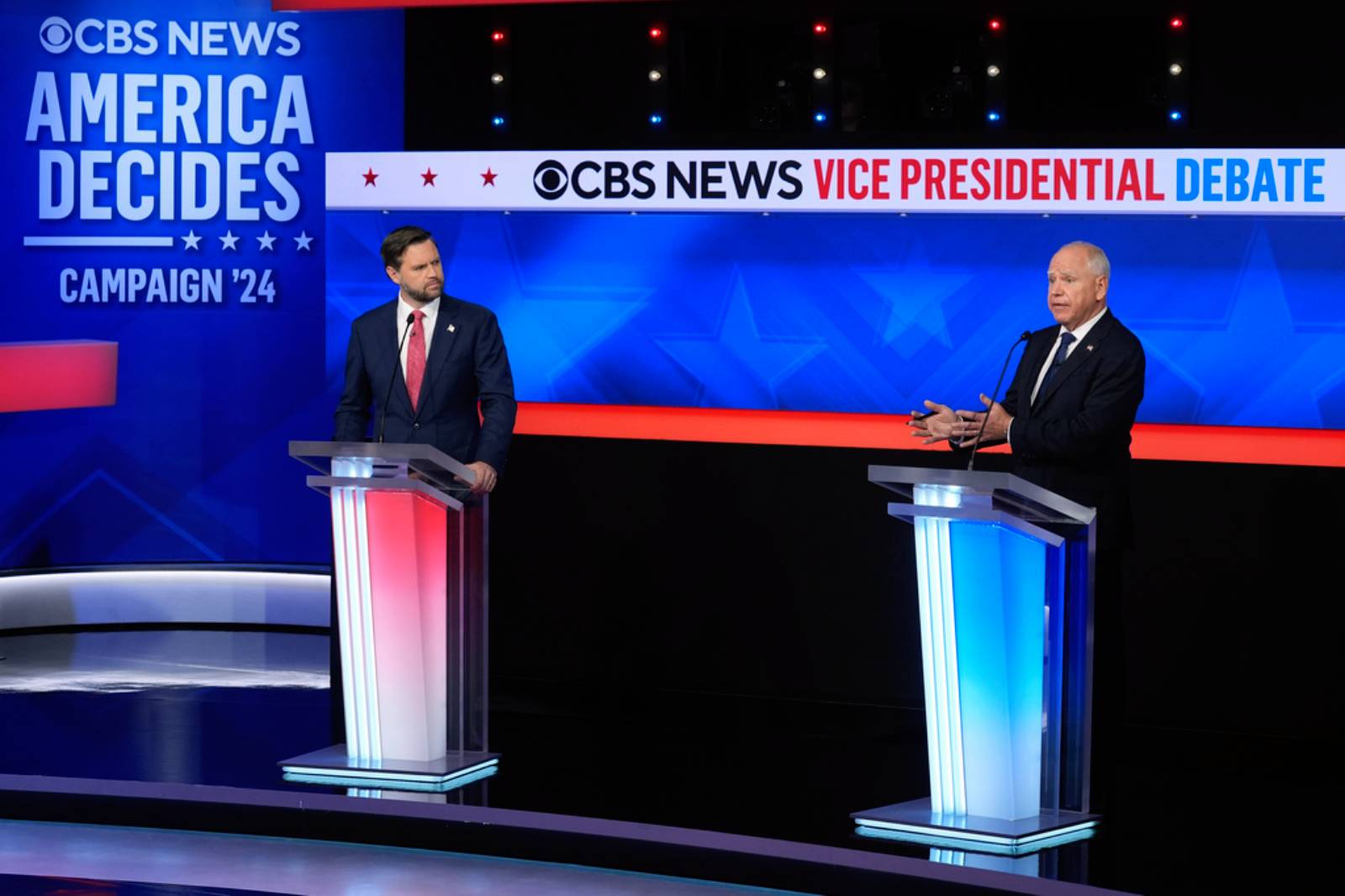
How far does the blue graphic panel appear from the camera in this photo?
583 cm

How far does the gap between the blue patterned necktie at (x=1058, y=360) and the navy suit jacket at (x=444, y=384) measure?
132 cm

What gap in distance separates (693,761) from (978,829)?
1.09 metres

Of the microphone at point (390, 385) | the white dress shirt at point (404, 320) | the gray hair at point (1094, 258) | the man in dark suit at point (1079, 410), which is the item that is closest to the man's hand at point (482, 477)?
the microphone at point (390, 385)

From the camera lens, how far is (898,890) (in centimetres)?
418

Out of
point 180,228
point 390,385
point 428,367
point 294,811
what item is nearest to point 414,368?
point 428,367

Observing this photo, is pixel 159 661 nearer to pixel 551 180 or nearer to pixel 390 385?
pixel 551 180

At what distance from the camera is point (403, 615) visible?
4883mm

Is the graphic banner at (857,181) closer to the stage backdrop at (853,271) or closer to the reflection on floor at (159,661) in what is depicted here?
the stage backdrop at (853,271)

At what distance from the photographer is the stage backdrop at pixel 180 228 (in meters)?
7.55

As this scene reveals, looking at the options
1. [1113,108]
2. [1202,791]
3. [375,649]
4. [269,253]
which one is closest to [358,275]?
[269,253]

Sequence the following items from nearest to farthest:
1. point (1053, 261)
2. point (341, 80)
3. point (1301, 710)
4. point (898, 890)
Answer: point (898, 890)
point (1053, 261)
point (1301, 710)
point (341, 80)

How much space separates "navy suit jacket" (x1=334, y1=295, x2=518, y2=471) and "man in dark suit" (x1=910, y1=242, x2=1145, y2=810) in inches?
42.6

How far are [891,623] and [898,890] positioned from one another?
1841 millimetres

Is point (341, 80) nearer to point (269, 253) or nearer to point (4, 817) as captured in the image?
point (269, 253)
